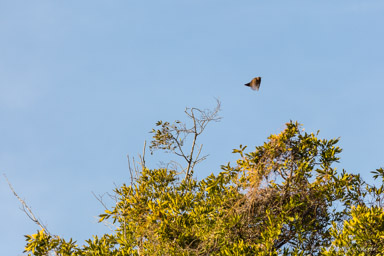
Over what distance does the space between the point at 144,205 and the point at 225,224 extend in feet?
7.70

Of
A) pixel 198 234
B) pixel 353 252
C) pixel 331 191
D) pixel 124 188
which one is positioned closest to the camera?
pixel 353 252

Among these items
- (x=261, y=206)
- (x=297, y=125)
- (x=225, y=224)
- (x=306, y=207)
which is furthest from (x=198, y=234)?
(x=297, y=125)

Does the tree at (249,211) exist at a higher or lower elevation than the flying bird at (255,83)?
lower

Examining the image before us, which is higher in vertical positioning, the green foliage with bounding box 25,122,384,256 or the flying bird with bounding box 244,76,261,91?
the flying bird with bounding box 244,76,261,91

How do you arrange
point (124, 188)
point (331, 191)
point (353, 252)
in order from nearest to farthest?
1. point (353, 252)
2. point (331, 191)
3. point (124, 188)

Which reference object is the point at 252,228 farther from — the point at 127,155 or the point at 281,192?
the point at 127,155

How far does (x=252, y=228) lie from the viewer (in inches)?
509

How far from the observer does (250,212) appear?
13.1 m

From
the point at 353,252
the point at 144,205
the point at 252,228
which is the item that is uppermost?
the point at 144,205

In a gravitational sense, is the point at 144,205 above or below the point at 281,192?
above

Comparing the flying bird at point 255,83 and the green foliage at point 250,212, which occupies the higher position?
the flying bird at point 255,83

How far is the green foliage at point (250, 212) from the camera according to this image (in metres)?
12.6

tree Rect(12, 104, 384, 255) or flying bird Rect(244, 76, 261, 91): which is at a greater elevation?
flying bird Rect(244, 76, 261, 91)

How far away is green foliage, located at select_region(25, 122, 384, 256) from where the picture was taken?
496 inches
